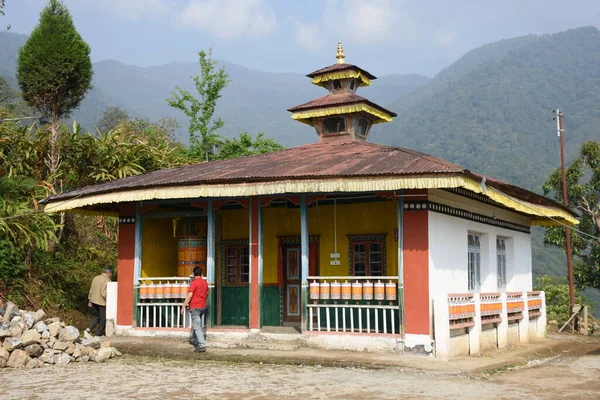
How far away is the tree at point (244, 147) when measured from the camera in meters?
36.6

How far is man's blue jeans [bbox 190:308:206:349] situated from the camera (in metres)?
12.7

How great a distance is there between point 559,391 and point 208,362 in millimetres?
5568

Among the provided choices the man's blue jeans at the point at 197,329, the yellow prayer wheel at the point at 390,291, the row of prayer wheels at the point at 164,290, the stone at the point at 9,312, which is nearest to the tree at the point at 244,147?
the row of prayer wheels at the point at 164,290

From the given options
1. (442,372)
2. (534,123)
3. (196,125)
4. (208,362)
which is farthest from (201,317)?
(534,123)

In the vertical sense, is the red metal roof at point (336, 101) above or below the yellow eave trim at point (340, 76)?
below

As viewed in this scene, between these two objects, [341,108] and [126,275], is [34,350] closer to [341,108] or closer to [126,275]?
[126,275]

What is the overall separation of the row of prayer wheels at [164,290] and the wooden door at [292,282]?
7.91 ft

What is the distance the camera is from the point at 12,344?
37.3ft

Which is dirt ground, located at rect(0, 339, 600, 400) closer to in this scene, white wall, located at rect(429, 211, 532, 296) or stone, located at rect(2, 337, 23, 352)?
stone, located at rect(2, 337, 23, 352)

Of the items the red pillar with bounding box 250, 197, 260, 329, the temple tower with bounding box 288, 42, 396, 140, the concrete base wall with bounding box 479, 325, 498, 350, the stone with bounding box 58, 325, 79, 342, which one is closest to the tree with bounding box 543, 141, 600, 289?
the temple tower with bounding box 288, 42, 396, 140

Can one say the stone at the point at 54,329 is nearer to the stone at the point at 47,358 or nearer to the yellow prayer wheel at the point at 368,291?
the stone at the point at 47,358

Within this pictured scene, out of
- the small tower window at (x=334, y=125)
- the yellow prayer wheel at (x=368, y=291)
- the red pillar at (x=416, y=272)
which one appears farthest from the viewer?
the small tower window at (x=334, y=125)

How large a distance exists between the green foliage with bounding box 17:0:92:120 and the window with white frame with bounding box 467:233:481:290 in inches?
454

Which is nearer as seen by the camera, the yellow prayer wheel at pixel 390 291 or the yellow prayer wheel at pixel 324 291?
the yellow prayer wheel at pixel 390 291
